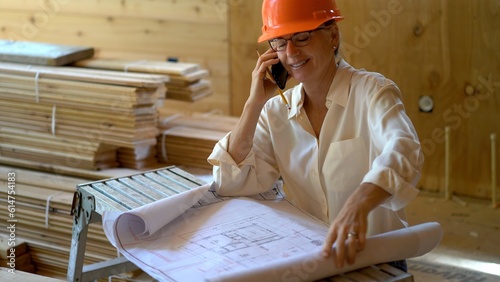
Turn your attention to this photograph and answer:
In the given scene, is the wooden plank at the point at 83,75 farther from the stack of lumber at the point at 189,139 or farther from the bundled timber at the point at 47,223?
the bundled timber at the point at 47,223

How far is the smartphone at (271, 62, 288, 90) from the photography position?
2855 millimetres

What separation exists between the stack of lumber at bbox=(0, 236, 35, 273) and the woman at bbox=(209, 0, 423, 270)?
1.74 m

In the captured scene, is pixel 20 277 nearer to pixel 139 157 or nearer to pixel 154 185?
pixel 154 185

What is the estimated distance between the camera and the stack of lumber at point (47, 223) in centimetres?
411

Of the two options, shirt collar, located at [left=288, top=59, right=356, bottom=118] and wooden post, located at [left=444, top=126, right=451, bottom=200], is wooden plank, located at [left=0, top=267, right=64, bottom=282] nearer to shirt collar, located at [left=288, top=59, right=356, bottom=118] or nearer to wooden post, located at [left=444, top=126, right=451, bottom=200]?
shirt collar, located at [left=288, top=59, right=356, bottom=118]

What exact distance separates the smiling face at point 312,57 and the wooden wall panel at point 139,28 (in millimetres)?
3007

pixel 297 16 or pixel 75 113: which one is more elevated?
pixel 297 16

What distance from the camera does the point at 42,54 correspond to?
4.80 m

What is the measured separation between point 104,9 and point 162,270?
14.1ft
